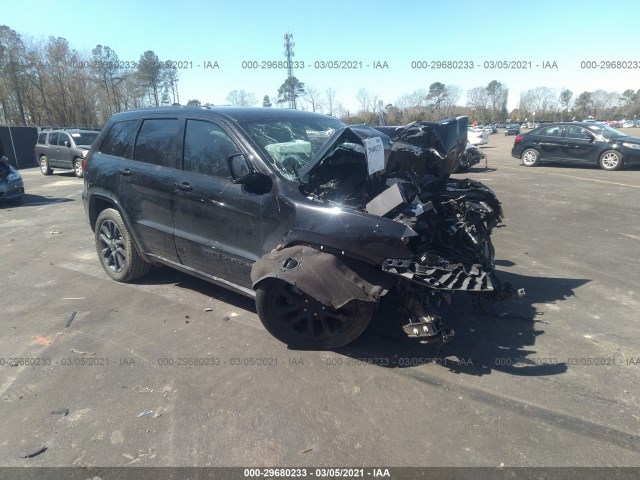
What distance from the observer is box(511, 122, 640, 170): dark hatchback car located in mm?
14289

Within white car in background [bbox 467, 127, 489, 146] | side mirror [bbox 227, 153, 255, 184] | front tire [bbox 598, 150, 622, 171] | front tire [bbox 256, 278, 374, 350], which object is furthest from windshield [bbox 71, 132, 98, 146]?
white car in background [bbox 467, 127, 489, 146]

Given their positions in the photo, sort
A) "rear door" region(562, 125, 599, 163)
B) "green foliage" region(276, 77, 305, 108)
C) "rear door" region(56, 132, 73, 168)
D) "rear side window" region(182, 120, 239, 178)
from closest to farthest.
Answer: "rear side window" region(182, 120, 239, 178) < "rear door" region(562, 125, 599, 163) < "rear door" region(56, 132, 73, 168) < "green foliage" region(276, 77, 305, 108)

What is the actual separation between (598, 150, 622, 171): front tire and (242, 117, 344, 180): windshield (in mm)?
13897

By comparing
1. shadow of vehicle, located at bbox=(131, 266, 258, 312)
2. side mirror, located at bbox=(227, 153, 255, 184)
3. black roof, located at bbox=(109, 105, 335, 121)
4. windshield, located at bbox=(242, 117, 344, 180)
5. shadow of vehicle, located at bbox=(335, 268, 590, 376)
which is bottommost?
shadow of vehicle, located at bbox=(335, 268, 590, 376)

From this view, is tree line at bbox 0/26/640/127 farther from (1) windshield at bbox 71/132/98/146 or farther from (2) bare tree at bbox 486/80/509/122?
(2) bare tree at bbox 486/80/509/122

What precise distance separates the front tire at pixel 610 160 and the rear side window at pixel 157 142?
15162mm

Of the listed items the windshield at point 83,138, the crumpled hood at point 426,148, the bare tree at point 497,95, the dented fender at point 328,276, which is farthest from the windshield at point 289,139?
the bare tree at point 497,95

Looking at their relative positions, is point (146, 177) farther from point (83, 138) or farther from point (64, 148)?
point (64, 148)

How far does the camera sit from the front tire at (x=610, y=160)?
1432 cm

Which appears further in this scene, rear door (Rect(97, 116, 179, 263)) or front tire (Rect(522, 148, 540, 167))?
front tire (Rect(522, 148, 540, 167))

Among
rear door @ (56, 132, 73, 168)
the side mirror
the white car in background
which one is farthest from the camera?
the white car in background

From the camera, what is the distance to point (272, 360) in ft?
11.2

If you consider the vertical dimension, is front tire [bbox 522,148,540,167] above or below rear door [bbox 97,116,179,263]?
below

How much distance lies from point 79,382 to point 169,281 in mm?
2070
